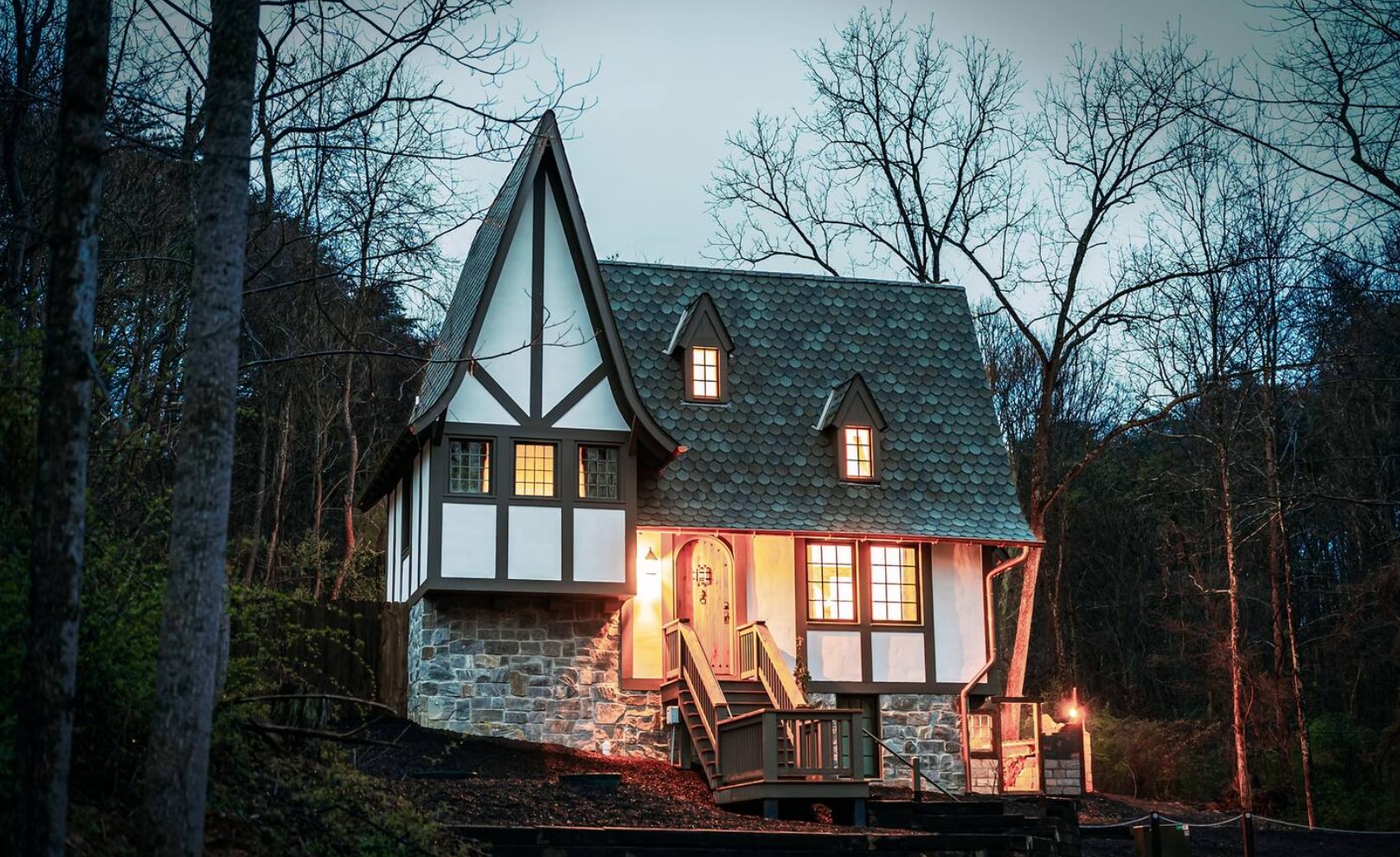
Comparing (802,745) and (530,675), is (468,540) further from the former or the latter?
(802,745)

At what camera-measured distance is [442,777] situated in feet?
53.9

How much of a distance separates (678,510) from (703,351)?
2.89m

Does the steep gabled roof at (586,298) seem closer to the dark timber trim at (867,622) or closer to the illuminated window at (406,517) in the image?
the illuminated window at (406,517)

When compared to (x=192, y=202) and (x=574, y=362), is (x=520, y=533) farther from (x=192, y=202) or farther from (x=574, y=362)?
(x=192, y=202)

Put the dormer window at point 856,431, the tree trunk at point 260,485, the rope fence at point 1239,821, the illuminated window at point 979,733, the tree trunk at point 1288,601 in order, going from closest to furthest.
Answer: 1. the rope fence at point 1239,821
2. the illuminated window at point 979,733
3. the dormer window at point 856,431
4. the tree trunk at point 1288,601
5. the tree trunk at point 260,485

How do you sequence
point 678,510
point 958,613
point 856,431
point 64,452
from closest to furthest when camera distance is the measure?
point 64,452 → point 678,510 → point 958,613 → point 856,431

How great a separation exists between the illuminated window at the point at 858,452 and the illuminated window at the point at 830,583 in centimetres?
120

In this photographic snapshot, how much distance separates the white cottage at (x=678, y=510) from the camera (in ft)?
67.0

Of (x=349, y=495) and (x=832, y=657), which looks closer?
(x=832, y=657)

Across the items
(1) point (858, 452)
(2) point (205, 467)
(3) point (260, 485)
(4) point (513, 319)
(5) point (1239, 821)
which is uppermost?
(4) point (513, 319)

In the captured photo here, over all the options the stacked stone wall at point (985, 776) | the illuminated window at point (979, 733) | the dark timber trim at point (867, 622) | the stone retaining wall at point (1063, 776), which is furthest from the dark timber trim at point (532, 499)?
the stone retaining wall at point (1063, 776)

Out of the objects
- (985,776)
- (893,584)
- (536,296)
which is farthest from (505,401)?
(985,776)

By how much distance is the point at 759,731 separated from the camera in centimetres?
1722

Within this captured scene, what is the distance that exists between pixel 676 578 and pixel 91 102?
582 inches
